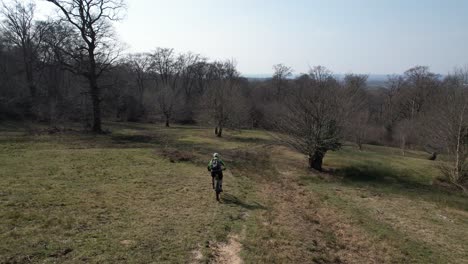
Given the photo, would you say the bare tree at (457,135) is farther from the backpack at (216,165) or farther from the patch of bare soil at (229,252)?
the patch of bare soil at (229,252)

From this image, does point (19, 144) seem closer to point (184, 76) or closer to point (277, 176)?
point (277, 176)

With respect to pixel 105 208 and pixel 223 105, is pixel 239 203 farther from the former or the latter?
pixel 223 105

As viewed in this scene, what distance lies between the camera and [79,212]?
10.7 m

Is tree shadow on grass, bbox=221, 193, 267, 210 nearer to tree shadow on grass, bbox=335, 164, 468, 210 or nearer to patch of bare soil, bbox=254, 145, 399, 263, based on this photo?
patch of bare soil, bbox=254, 145, 399, 263

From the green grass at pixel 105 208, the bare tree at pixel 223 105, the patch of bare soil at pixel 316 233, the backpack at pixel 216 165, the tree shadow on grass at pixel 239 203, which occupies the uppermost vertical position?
the bare tree at pixel 223 105

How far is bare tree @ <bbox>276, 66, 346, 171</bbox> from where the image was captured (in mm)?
24719

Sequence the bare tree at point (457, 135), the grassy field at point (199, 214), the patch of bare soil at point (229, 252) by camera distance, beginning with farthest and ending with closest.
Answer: the bare tree at point (457, 135), the grassy field at point (199, 214), the patch of bare soil at point (229, 252)

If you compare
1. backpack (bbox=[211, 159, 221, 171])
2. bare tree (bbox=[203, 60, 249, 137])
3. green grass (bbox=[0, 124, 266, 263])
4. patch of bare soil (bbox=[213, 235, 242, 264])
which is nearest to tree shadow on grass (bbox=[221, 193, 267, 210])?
green grass (bbox=[0, 124, 266, 263])

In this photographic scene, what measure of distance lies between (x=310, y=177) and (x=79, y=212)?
15773 millimetres

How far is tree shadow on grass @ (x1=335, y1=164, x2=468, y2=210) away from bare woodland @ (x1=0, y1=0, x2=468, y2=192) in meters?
2.67

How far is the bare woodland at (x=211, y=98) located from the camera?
25266mm

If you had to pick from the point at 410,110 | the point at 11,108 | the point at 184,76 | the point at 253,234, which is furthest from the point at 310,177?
the point at 184,76

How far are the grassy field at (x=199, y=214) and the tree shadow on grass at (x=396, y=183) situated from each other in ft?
0.66

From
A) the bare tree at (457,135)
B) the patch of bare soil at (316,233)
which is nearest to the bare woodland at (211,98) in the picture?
the bare tree at (457,135)
